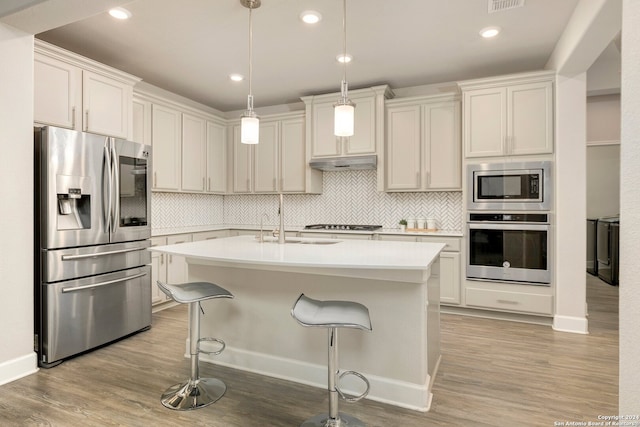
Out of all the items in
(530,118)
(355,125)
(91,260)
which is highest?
(355,125)

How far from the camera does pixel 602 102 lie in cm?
563

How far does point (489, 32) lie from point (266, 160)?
314cm

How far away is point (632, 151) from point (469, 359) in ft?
6.81

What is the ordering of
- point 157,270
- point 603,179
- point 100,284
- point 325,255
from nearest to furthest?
point 325,255 < point 100,284 < point 157,270 < point 603,179

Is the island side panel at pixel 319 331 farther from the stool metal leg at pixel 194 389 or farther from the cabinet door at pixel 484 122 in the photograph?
the cabinet door at pixel 484 122

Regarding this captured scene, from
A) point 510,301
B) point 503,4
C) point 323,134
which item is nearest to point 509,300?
point 510,301

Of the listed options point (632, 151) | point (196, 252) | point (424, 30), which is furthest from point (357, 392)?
point (424, 30)

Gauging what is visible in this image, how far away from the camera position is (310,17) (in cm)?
287

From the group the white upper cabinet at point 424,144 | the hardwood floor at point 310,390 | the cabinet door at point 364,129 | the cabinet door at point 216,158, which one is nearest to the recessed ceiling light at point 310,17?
the cabinet door at point 364,129

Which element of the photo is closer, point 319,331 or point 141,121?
point 319,331

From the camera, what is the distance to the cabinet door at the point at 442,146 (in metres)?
4.11

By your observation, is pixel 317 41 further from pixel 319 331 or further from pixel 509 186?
pixel 319 331

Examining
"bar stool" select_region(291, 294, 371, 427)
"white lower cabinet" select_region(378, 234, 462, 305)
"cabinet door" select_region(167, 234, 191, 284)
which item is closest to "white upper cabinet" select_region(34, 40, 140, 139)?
"cabinet door" select_region(167, 234, 191, 284)

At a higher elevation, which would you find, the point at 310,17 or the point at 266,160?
the point at 310,17
